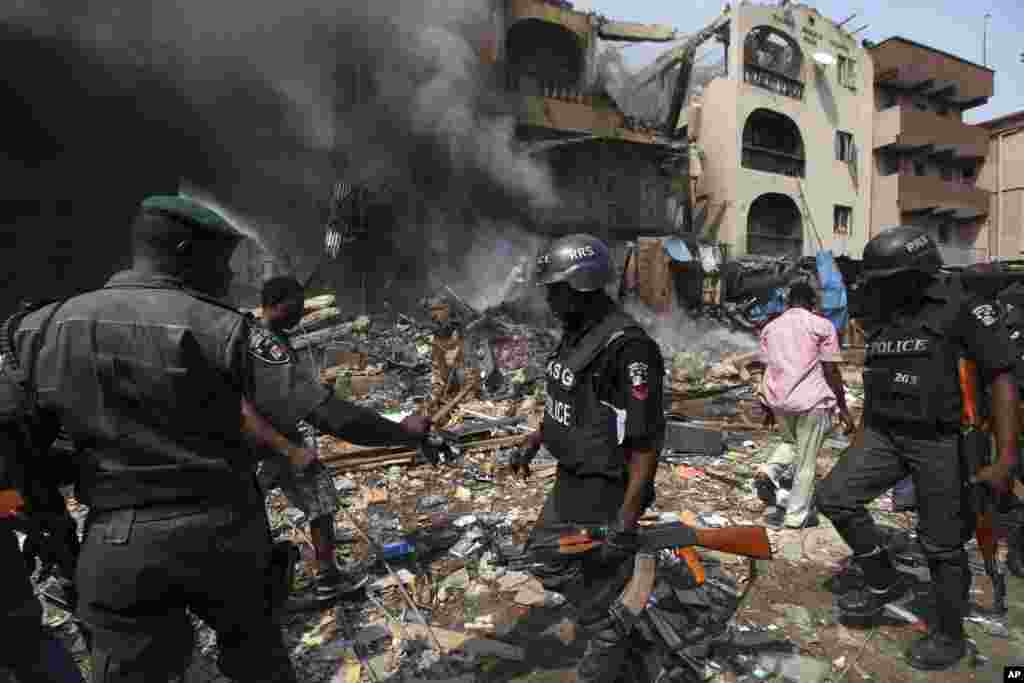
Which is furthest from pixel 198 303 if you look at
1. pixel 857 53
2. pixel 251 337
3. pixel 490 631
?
pixel 857 53

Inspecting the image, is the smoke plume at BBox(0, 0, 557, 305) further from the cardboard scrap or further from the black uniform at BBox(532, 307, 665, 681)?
the black uniform at BBox(532, 307, 665, 681)

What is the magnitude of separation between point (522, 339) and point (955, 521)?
8943mm

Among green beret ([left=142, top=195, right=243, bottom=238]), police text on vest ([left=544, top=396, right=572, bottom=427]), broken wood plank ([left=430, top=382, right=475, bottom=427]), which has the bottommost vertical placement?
broken wood plank ([left=430, top=382, right=475, bottom=427])

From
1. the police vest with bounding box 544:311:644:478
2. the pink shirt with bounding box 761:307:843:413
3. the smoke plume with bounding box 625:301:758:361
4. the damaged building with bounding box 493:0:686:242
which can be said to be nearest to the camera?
the police vest with bounding box 544:311:644:478

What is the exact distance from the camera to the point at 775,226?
20.6 meters

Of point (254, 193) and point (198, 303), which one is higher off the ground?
point (254, 193)

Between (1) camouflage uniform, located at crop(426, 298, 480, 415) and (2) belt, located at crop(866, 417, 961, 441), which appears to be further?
(1) camouflage uniform, located at crop(426, 298, 480, 415)

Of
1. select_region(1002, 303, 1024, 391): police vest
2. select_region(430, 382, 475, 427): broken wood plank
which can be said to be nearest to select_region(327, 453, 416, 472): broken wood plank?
select_region(430, 382, 475, 427): broken wood plank

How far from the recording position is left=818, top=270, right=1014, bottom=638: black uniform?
7.88 feet

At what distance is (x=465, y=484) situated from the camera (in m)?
5.10

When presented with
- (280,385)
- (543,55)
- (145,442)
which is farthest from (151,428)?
(543,55)

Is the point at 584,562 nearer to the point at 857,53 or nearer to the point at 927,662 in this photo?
the point at 927,662

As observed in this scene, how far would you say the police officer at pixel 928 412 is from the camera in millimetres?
2393

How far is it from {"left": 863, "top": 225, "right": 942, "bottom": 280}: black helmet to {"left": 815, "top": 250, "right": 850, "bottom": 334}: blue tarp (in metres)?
14.1
